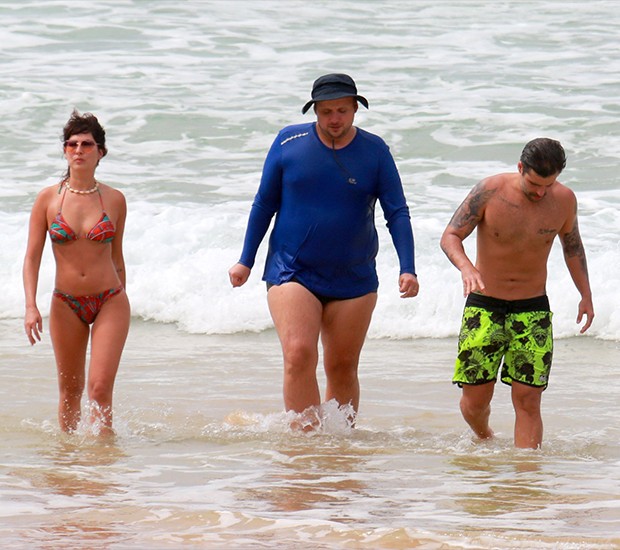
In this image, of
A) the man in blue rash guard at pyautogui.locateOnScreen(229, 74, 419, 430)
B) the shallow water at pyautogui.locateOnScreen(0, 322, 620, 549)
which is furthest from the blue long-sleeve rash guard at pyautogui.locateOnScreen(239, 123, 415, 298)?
the shallow water at pyautogui.locateOnScreen(0, 322, 620, 549)

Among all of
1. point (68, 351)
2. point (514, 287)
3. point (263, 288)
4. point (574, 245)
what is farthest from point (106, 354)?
point (263, 288)

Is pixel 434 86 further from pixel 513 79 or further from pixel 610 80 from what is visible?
pixel 610 80

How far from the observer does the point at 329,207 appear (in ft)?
21.2

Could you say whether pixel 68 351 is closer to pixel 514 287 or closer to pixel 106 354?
pixel 106 354

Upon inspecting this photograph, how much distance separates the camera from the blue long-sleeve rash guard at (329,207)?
6445 mm

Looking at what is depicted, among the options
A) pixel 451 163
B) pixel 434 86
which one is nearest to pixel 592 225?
pixel 451 163

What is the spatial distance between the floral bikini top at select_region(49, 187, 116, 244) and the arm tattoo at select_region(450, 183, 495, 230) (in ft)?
5.79

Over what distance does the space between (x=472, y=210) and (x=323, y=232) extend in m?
0.77

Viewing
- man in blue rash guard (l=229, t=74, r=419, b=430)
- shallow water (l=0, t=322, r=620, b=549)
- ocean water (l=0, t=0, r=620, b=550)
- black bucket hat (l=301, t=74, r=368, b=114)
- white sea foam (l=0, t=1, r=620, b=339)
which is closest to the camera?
shallow water (l=0, t=322, r=620, b=549)

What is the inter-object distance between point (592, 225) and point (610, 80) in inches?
229

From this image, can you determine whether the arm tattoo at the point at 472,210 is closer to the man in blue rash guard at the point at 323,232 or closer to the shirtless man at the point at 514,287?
the shirtless man at the point at 514,287

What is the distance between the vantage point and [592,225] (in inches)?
500

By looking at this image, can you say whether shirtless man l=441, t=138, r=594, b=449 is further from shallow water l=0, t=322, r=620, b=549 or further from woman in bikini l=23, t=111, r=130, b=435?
woman in bikini l=23, t=111, r=130, b=435

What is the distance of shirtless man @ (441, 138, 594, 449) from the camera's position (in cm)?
640
